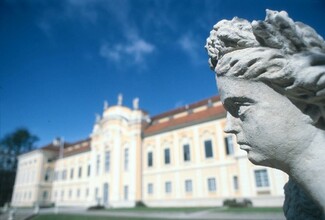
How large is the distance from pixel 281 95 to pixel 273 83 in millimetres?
72

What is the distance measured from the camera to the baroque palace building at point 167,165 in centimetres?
2364

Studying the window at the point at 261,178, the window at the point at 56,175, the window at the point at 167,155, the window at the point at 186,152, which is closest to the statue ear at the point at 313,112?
the window at the point at 261,178

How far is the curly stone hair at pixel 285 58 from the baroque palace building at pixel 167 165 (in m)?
22.9

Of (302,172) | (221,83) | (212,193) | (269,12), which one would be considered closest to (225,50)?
(221,83)

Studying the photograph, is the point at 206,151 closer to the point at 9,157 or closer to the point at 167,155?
the point at 167,155

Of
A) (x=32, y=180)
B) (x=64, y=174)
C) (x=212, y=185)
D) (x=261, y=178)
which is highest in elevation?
(x=64, y=174)

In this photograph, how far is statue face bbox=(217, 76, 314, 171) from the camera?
44.2 inches

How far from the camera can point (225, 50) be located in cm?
134

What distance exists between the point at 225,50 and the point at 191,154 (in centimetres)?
2810

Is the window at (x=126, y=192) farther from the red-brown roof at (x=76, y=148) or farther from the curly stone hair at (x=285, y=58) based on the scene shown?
the curly stone hair at (x=285, y=58)

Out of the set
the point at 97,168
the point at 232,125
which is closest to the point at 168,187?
the point at 97,168

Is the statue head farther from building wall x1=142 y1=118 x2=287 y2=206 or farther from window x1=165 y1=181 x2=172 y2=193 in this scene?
window x1=165 y1=181 x2=172 y2=193

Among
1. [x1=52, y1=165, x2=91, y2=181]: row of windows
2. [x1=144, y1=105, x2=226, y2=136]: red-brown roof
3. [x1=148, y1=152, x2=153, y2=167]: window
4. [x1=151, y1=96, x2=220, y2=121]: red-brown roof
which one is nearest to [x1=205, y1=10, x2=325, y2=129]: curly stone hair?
[x1=144, y1=105, x2=226, y2=136]: red-brown roof

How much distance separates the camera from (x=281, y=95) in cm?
117
